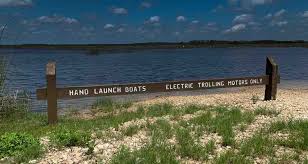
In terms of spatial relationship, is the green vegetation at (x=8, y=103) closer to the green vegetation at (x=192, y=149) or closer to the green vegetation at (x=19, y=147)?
the green vegetation at (x=19, y=147)

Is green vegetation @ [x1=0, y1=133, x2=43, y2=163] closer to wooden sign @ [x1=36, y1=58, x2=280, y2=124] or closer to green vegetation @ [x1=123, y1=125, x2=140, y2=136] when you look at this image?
green vegetation @ [x1=123, y1=125, x2=140, y2=136]

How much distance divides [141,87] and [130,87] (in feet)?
1.02

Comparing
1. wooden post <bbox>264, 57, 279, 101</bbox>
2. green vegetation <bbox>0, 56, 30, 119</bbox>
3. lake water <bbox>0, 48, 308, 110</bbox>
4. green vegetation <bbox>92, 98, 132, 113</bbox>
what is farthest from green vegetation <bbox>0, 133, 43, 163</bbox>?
wooden post <bbox>264, 57, 279, 101</bbox>

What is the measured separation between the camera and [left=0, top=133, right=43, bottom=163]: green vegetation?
7.26 meters

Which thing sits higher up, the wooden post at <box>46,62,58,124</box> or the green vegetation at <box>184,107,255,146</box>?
the wooden post at <box>46,62,58,124</box>

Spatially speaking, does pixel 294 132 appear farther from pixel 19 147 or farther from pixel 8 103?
pixel 8 103

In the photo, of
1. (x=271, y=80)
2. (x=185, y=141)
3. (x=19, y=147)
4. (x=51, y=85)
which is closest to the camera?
(x=19, y=147)

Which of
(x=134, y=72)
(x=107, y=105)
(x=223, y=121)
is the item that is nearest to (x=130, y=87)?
(x=223, y=121)

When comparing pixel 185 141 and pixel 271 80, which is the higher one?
pixel 271 80

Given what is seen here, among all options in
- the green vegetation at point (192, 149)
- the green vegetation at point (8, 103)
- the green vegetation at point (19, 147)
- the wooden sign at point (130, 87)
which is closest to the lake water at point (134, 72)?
the green vegetation at point (8, 103)

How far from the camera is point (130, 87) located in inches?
477

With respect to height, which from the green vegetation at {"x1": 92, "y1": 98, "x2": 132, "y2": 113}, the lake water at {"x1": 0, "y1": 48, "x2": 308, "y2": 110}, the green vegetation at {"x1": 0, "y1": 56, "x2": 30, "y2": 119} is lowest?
the lake water at {"x1": 0, "y1": 48, "x2": 308, "y2": 110}

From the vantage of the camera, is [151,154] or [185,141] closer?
[151,154]

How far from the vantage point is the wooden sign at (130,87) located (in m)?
11.2
